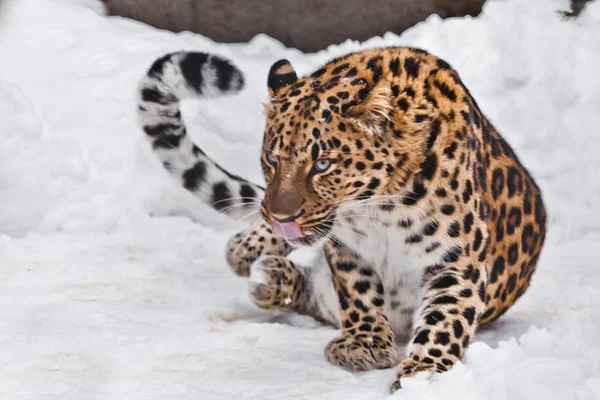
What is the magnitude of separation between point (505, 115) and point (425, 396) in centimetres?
406

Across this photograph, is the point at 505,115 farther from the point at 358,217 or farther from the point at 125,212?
the point at 358,217

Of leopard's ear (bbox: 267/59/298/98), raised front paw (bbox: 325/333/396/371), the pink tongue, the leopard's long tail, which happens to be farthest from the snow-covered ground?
leopard's ear (bbox: 267/59/298/98)

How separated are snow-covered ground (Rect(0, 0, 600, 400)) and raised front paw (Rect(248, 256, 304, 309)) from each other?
101 mm

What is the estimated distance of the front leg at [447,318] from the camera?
14.1ft

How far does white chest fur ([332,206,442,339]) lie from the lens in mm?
4473

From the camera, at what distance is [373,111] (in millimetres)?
4258

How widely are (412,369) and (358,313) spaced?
0.60 meters

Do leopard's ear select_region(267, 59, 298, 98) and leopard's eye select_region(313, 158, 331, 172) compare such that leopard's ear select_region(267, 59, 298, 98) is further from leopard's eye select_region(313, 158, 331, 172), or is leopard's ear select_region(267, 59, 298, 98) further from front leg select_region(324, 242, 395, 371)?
front leg select_region(324, 242, 395, 371)

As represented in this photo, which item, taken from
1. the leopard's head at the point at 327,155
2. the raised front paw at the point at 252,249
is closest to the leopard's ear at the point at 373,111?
the leopard's head at the point at 327,155

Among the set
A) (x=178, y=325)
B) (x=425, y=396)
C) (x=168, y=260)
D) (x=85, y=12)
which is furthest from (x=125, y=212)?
(x=425, y=396)

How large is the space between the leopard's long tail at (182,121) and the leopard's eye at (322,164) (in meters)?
1.28

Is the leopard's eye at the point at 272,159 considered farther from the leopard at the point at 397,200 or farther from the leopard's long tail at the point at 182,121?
the leopard's long tail at the point at 182,121

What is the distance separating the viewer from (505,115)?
25.1ft

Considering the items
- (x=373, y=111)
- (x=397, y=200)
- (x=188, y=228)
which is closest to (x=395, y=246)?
(x=397, y=200)
